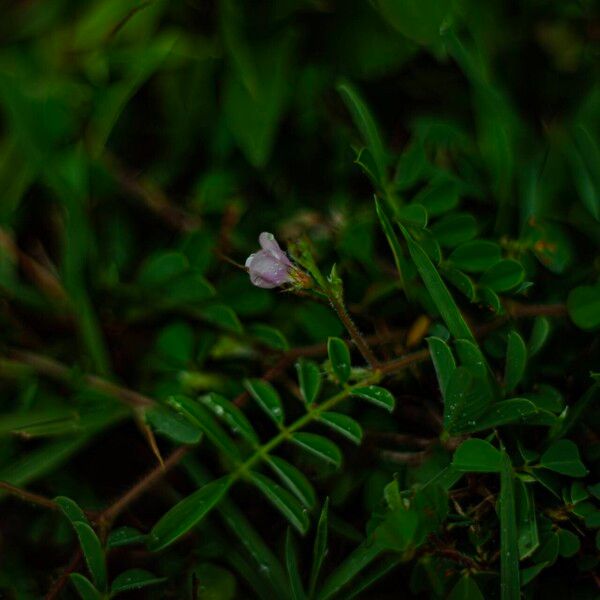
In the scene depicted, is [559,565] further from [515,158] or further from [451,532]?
[515,158]

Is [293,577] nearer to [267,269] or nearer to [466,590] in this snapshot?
[466,590]

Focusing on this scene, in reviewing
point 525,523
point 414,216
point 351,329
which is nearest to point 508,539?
point 525,523

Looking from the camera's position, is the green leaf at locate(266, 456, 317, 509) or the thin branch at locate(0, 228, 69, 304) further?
the thin branch at locate(0, 228, 69, 304)

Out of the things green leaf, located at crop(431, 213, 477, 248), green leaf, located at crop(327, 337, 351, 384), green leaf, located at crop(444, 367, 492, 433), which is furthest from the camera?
green leaf, located at crop(431, 213, 477, 248)

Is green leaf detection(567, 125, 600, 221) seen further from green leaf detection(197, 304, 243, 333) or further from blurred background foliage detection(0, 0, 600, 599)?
green leaf detection(197, 304, 243, 333)

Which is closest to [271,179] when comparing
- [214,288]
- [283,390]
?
[214,288]

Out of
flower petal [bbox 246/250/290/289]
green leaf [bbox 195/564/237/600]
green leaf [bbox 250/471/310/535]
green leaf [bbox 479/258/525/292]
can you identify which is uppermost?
flower petal [bbox 246/250/290/289]

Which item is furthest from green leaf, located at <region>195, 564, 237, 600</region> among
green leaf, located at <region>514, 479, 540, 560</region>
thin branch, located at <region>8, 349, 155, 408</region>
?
green leaf, located at <region>514, 479, 540, 560</region>

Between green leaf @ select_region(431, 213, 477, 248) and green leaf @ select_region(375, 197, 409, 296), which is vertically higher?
green leaf @ select_region(375, 197, 409, 296)

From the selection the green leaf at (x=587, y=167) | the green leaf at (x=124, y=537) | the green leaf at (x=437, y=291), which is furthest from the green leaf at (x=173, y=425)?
the green leaf at (x=587, y=167)
